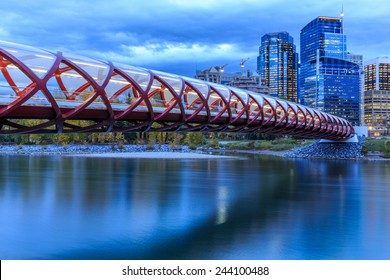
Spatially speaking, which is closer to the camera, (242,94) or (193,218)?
(193,218)

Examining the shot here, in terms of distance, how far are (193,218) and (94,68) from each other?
9452 mm

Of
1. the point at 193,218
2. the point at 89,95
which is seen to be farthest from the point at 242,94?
the point at 89,95

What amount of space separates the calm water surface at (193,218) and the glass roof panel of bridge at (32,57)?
6658mm

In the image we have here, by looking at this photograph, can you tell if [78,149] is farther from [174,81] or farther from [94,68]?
[94,68]

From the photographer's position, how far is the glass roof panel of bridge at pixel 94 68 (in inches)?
722

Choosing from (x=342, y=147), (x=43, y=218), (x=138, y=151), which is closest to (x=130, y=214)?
(x=43, y=218)

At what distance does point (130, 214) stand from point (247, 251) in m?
8.69

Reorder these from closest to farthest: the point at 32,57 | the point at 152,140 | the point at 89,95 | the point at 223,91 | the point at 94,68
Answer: the point at 32,57
the point at 89,95
the point at 94,68
the point at 223,91
the point at 152,140

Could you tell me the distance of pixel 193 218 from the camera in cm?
2377

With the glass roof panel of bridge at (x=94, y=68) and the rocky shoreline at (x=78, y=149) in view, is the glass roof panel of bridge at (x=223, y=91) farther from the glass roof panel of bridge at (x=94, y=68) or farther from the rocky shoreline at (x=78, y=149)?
the rocky shoreline at (x=78, y=149)

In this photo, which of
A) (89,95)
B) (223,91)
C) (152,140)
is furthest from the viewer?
(152,140)

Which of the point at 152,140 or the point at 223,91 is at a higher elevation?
the point at 223,91

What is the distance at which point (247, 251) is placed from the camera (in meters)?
17.8
